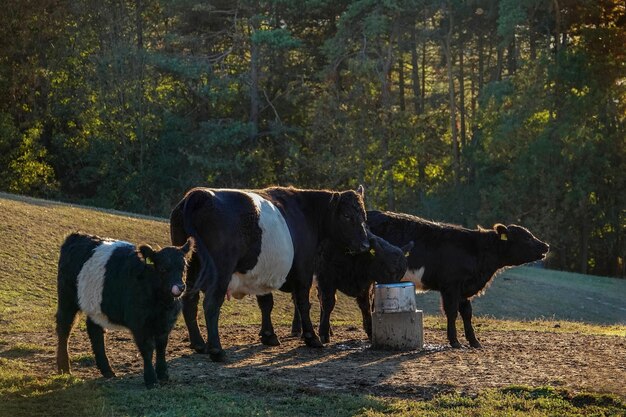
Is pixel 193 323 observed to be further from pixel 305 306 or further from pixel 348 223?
pixel 348 223

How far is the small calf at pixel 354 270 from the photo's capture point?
598 inches

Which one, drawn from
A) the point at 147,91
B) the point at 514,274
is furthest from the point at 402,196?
the point at 514,274

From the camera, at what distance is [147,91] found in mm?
49625

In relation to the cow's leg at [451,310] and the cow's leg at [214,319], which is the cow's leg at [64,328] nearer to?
the cow's leg at [214,319]

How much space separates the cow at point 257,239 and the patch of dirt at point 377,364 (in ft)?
1.74

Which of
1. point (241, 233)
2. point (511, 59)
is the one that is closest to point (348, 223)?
point (241, 233)

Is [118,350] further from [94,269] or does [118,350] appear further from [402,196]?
[402,196]

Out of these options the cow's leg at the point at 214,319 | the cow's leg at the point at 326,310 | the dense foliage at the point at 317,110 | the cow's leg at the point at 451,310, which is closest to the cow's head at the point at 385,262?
the cow's leg at the point at 326,310

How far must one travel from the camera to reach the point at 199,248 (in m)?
12.5

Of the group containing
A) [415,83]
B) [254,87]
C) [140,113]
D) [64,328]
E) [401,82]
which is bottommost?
[64,328]

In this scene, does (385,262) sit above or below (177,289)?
below

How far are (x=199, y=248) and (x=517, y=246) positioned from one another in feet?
18.4

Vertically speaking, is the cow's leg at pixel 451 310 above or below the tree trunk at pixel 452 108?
below

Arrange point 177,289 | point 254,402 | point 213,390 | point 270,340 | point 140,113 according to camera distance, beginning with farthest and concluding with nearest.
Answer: point 140,113 → point 270,340 → point 213,390 → point 177,289 → point 254,402
